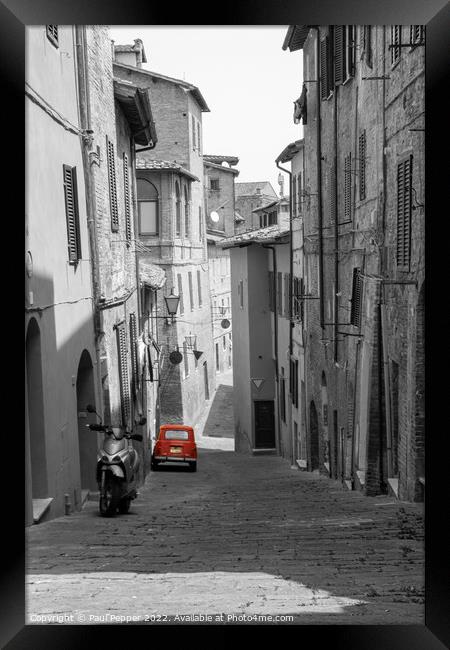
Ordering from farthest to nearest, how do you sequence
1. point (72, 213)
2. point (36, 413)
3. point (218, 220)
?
point (218, 220) < point (72, 213) < point (36, 413)

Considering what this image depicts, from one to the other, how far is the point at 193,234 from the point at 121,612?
28.1 m

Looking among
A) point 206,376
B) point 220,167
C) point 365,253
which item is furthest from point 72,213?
point 220,167

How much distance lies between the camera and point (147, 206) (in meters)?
30.3

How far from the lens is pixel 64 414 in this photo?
11.1 meters

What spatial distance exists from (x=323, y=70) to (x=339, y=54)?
1.94 meters

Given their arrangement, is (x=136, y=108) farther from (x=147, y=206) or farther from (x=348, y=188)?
(x=147, y=206)

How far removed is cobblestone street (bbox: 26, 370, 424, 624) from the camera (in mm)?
5879

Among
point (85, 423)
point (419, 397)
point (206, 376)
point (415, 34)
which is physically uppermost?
point (415, 34)

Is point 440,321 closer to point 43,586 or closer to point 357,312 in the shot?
point 43,586

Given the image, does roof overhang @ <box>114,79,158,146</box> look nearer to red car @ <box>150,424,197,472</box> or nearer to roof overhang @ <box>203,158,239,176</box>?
red car @ <box>150,424,197,472</box>

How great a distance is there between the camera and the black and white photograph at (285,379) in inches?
266

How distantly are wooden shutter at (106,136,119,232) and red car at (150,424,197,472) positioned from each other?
7639 mm

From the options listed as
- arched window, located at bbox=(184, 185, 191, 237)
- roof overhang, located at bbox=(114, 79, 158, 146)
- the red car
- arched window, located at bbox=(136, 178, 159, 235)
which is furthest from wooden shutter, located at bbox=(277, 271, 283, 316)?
roof overhang, located at bbox=(114, 79, 158, 146)

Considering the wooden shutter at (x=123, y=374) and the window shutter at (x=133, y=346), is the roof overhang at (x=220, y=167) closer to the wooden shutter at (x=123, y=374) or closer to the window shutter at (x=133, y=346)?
the window shutter at (x=133, y=346)
